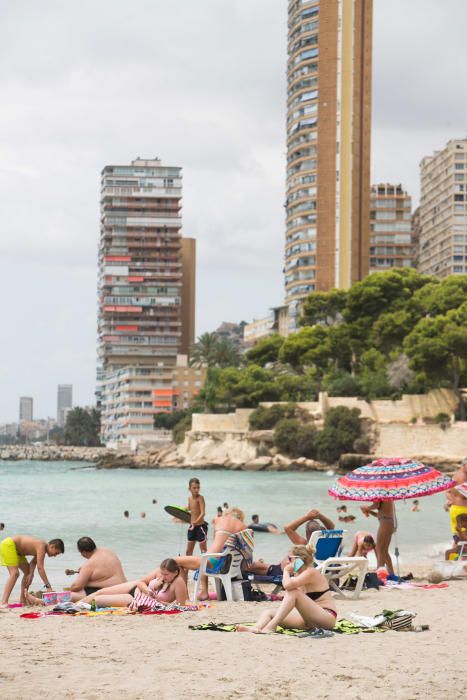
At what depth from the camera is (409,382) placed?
6475 cm

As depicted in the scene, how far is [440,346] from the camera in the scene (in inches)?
2228

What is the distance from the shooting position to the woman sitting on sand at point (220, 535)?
10711 mm

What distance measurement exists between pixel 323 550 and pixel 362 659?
3.58 metres

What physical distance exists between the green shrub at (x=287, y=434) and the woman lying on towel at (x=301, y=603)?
58.0 meters

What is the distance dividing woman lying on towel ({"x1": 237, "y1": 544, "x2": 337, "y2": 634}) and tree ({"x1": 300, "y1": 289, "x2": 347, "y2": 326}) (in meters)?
63.2

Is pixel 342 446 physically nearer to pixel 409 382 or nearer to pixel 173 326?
pixel 409 382

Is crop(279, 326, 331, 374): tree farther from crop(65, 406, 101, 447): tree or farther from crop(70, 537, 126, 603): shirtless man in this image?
crop(65, 406, 101, 447): tree

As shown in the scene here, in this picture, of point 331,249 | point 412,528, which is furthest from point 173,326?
point 412,528

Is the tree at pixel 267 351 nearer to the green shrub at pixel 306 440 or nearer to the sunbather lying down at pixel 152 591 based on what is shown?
the green shrub at pixel 306 440

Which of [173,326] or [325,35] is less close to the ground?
[325,35]

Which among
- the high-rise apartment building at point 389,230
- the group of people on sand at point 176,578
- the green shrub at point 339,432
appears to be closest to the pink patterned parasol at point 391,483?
the group of people on sand at point 176,578

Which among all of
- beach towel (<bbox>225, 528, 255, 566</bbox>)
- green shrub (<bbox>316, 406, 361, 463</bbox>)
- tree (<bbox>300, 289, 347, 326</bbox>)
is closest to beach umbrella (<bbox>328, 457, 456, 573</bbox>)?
beach towel (<bbox>225, 528, 255, 566</bbox>)

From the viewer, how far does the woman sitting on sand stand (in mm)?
10711

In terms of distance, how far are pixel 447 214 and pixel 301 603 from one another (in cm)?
10545
